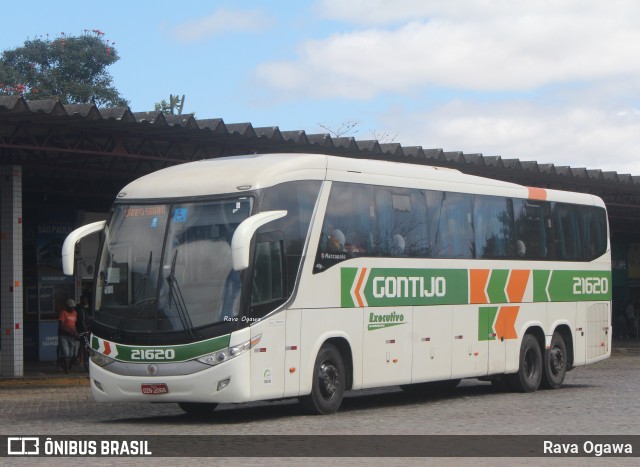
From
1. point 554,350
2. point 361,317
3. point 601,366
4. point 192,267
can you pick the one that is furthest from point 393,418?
point 601,366

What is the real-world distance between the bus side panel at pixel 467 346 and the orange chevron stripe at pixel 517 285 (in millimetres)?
1177

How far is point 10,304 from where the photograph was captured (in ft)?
87.5

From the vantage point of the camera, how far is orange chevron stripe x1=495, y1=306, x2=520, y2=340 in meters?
20.7

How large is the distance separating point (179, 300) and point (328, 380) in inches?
103

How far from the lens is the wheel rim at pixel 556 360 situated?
22.4 metres

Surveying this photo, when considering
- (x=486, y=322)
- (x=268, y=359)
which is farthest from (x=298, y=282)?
(x=486, y=322)

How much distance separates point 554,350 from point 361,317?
21.6 feet

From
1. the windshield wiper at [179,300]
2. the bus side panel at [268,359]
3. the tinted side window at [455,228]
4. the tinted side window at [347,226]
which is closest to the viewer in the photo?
the windshield wiper at [179,300]

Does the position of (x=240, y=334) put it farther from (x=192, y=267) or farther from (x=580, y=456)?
(x=580, y=456)

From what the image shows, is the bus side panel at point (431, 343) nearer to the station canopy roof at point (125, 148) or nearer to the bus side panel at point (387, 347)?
the bus side panel at point (387, 347)

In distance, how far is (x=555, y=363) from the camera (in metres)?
22.5

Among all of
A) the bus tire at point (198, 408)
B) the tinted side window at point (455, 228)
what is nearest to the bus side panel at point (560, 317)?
the tinted side window at point (455, 228)

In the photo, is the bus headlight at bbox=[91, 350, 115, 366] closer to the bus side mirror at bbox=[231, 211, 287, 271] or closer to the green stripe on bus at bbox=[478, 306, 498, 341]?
the bus side mirror at bbox=[231, 211, 287, 271]

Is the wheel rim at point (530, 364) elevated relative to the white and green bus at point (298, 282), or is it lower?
lower
